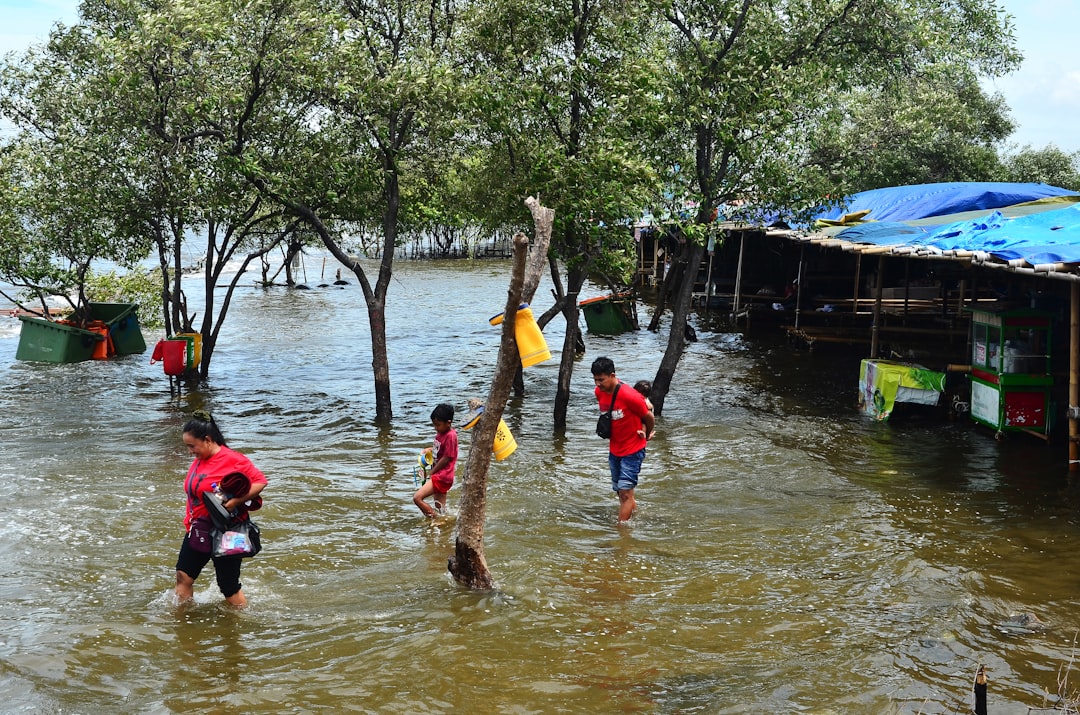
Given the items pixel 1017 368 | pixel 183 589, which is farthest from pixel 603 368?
pixel 1017 368

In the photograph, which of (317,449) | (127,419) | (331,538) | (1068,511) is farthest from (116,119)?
(1068,511)

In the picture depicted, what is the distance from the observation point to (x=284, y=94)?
13977 millimetres

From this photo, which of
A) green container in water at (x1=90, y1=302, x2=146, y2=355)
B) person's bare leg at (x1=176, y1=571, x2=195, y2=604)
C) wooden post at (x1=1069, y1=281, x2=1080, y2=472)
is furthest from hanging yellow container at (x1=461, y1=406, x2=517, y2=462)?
green container in water at (x1=90, y1=302, x2=146, y2=355)

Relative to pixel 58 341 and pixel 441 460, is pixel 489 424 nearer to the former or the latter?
pixel 441 460

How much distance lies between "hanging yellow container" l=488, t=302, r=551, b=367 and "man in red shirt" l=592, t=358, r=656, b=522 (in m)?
1.82

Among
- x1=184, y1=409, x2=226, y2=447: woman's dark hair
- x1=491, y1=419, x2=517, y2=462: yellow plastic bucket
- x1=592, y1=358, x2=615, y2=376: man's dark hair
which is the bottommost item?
x1=491, y1=419, x2=517, y2=462: yellow plastic bucket

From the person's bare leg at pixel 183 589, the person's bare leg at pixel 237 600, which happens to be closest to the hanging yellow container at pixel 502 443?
the person's bare leg at pixel 237 600

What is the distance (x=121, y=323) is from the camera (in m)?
21.1

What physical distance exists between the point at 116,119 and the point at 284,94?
2.34m

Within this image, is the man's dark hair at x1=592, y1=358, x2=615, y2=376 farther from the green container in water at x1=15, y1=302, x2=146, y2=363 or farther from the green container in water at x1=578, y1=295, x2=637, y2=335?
the green container in water at x1=578, y1=295, x2=637, y2=335

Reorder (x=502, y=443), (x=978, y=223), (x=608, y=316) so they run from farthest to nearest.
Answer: (x=608, y=316) < (x=978, y=223) < (x=502, y=443)

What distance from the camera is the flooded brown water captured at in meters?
6.06

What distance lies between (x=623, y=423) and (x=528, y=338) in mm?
2354

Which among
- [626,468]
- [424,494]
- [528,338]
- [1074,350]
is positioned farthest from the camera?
[1074,350]
